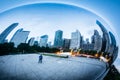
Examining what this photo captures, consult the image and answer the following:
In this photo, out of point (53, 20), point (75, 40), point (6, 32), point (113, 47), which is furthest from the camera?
point (113, 47)

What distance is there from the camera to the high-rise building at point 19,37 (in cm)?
279

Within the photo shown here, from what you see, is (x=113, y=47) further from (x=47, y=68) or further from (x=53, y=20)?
(x=47, y=68)

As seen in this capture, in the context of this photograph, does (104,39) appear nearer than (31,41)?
No

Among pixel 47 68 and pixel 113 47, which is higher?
pixel 113 47

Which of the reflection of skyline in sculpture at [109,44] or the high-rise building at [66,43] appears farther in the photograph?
the reflection of skyline in sculpture at [109,44]

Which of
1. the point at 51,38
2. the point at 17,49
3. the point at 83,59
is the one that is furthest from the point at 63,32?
the point at 17,49

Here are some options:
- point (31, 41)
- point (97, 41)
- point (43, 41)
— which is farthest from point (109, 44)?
point (31, 41)

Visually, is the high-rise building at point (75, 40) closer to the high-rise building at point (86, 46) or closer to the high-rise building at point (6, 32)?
the high-rise building at point (86, 46)

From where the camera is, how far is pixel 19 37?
288cm

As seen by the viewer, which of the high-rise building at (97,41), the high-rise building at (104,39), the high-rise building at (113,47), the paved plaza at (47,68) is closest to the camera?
the paved plaza at (47,68)

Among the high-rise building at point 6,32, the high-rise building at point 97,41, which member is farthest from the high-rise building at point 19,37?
the high-rise building at point 97,41

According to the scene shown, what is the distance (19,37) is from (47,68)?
60 centimetres

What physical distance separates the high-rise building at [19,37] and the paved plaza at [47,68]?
0.57 ft

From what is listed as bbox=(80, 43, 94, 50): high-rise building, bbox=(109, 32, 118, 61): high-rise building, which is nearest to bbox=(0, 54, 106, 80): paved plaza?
bbox=(80, 43, 94, 50): high-rise building
